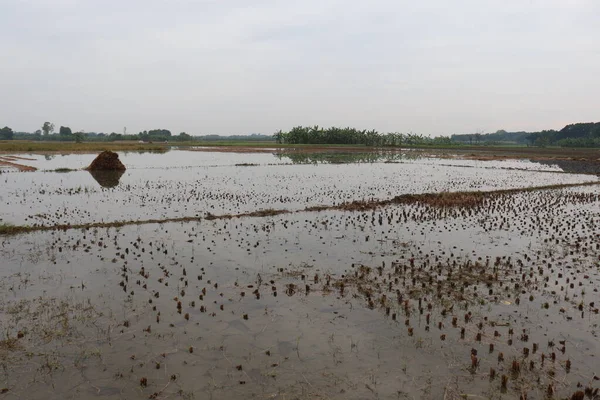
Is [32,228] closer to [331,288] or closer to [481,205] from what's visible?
[331,288]

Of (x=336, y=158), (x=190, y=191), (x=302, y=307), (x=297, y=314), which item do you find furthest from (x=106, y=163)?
(x=297, y=314)

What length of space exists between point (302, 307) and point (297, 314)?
1.22 ft

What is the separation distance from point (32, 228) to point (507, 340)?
1692 cm

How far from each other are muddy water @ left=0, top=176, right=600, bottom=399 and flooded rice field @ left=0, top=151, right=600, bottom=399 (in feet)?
0.13

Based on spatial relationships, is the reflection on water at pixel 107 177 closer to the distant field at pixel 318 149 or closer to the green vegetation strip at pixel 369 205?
the green vegetation strip at pixel 369 205

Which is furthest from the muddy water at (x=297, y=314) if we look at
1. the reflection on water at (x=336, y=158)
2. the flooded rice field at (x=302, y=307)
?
the reflection on water at (x=336, y=158)

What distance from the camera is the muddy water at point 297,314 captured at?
6.12 metres

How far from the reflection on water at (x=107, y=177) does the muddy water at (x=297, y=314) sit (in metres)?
15.2

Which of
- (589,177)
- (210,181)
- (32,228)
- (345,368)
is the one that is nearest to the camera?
(345,368)

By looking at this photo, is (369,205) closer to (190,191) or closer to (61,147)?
(190,191)

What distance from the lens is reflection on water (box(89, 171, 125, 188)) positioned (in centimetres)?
2942

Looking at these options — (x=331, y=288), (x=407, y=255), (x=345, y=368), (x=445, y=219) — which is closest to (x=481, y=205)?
(x=445, y=219)

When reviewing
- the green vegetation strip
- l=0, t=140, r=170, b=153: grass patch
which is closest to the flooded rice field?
the green vegetation strip

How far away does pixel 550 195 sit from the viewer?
2611 centimetres
